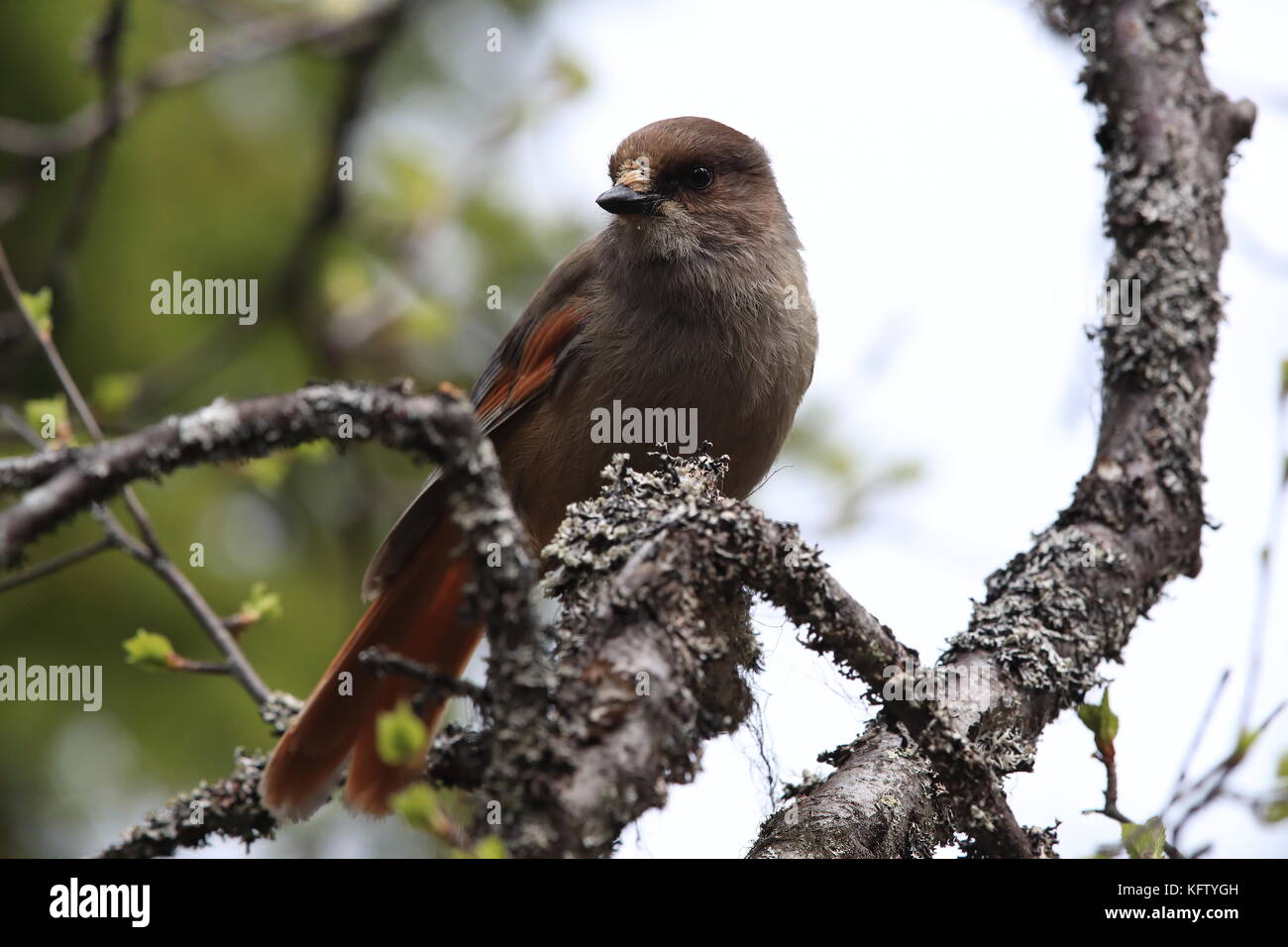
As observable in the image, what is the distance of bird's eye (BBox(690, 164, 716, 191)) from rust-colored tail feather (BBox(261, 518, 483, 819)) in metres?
1.55

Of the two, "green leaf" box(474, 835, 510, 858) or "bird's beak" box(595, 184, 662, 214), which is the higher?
"bird's beak" box(595, 184, 662, 214)


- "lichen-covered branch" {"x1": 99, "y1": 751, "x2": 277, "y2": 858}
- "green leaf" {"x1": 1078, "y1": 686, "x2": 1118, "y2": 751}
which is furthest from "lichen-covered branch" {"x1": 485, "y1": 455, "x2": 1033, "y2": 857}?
"lichen-covered branch" {"x1": 99, "y1": 751, "x2": 277, "y2": 858}

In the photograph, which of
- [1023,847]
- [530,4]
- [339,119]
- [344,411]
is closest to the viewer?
[344,411]

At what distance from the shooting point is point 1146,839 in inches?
89.2

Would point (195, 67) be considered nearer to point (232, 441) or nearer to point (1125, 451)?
point (232, 441)

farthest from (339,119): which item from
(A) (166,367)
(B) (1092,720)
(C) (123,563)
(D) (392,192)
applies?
(B) (1092,720)

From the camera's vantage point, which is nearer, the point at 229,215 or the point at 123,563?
the point at 123,563

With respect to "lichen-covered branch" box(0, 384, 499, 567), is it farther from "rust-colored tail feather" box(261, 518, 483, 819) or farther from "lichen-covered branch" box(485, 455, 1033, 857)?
"lichen-covered branch" box(485, 455, 1033, 857)

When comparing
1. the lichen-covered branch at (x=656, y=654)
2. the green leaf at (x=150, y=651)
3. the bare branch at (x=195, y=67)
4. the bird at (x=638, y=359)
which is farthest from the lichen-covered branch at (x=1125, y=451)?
the bare branch at (x=195, y=67)

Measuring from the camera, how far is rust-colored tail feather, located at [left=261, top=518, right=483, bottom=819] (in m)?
2.92

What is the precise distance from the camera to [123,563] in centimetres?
530
